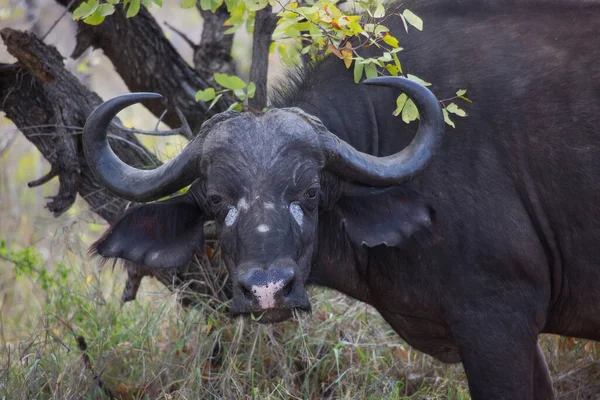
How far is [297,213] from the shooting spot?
4.34 meters

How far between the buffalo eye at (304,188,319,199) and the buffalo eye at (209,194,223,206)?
45 cm

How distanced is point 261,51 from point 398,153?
1869 millimetres

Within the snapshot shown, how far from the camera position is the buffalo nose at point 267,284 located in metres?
4.00

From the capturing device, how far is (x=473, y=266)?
180 inches

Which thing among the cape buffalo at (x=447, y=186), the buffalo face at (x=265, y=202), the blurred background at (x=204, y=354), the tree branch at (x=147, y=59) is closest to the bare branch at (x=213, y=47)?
the tree branch at (x=147, y=59)

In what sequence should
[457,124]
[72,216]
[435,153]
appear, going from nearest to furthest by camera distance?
[435,153] → [457,124] → [72,216]

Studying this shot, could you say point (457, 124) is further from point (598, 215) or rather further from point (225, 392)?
point (225, 392)

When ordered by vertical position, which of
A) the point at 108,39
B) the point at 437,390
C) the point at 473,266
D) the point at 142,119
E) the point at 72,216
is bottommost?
the point at 142,119

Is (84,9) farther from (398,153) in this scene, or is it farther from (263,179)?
(398,153)

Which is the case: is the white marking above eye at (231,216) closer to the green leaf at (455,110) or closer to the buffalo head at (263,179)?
the buffalo head at (263,179)

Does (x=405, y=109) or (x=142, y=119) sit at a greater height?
(x=405, y=109)

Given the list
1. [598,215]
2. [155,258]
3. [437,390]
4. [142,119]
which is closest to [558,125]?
[598,215]

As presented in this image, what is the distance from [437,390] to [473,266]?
1430 millimetres

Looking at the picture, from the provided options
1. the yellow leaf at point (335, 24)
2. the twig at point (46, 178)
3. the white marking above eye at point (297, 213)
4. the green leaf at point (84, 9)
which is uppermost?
the green leaf at point (84, 9)
